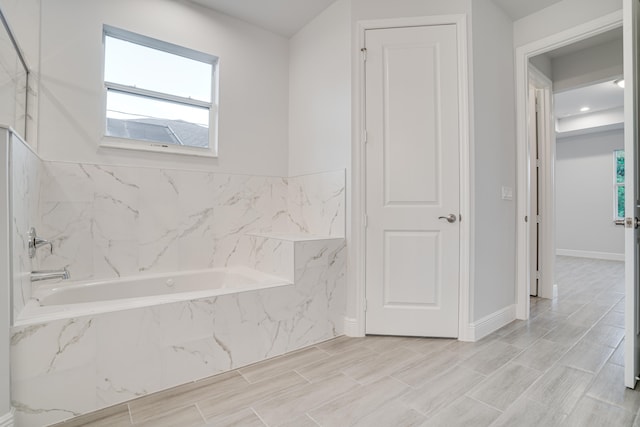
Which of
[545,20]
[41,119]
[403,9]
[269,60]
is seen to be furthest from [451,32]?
[41,119]

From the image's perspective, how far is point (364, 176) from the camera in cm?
242

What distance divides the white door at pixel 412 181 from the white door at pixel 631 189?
92cm

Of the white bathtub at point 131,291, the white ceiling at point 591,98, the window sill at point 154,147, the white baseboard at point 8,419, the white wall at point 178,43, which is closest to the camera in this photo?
the white baseboard at point 8,419

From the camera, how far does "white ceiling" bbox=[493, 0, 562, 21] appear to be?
8.32ft

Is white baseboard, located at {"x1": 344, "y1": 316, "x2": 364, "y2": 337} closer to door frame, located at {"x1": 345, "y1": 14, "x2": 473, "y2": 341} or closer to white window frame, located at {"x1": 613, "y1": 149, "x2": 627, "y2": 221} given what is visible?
door frame, located at {"x1": 345, "y1": 14, "x2": 473, "y2": 341}

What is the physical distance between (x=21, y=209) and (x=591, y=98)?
6.98 metres

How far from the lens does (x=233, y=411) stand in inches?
58.4

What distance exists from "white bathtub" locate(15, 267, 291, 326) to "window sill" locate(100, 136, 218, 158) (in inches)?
38.5

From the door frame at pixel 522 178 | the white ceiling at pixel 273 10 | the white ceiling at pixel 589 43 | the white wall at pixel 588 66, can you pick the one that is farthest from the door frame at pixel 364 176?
the white wall at pixel 588 66

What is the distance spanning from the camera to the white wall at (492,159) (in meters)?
2.37

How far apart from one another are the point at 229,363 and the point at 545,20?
362cm

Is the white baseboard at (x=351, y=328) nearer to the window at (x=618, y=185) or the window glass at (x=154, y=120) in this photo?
the window glass at (x=154, y=120)

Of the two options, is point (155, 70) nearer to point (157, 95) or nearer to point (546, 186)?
point (157, 95)

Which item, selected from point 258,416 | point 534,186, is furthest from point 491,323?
point 258,416
